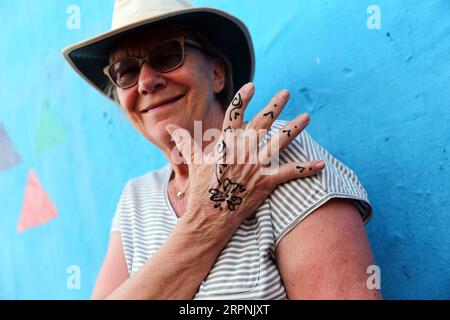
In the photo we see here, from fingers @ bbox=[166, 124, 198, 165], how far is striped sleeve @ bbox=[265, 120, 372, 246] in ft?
0.82

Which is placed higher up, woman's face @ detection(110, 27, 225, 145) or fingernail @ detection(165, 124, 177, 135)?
woman's face @ detection(110, 27, 225, 145)

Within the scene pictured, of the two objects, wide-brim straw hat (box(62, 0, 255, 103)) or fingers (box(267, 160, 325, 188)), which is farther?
wide-brim straw hat (box(62, 0, 255, 103))

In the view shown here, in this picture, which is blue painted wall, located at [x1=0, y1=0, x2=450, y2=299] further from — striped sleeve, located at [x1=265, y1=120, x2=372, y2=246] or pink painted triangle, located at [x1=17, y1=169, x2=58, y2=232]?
striped sleeve, located at [x1=265, y1=120, x2=372, y2=246]

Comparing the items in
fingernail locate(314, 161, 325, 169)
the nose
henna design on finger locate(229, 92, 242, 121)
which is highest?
the nose

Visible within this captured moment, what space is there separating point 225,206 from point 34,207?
1.85 metres

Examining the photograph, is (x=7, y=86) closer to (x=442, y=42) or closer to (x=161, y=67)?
(x=161, y=67)

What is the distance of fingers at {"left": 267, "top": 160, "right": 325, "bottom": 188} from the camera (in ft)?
4.34

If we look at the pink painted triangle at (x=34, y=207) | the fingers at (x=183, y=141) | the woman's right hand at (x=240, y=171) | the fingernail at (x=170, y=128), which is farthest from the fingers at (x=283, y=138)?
the pink painted triangle at (x=34, y=207)

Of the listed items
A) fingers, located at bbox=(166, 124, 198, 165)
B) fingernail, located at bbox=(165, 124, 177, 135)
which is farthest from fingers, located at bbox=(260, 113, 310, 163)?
fingernail, located at bbox=(165, 124, 177, 135)

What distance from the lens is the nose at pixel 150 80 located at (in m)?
1.66

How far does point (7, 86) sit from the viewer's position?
318 centimetres

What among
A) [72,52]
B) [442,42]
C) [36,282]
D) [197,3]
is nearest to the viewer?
[442,42]
